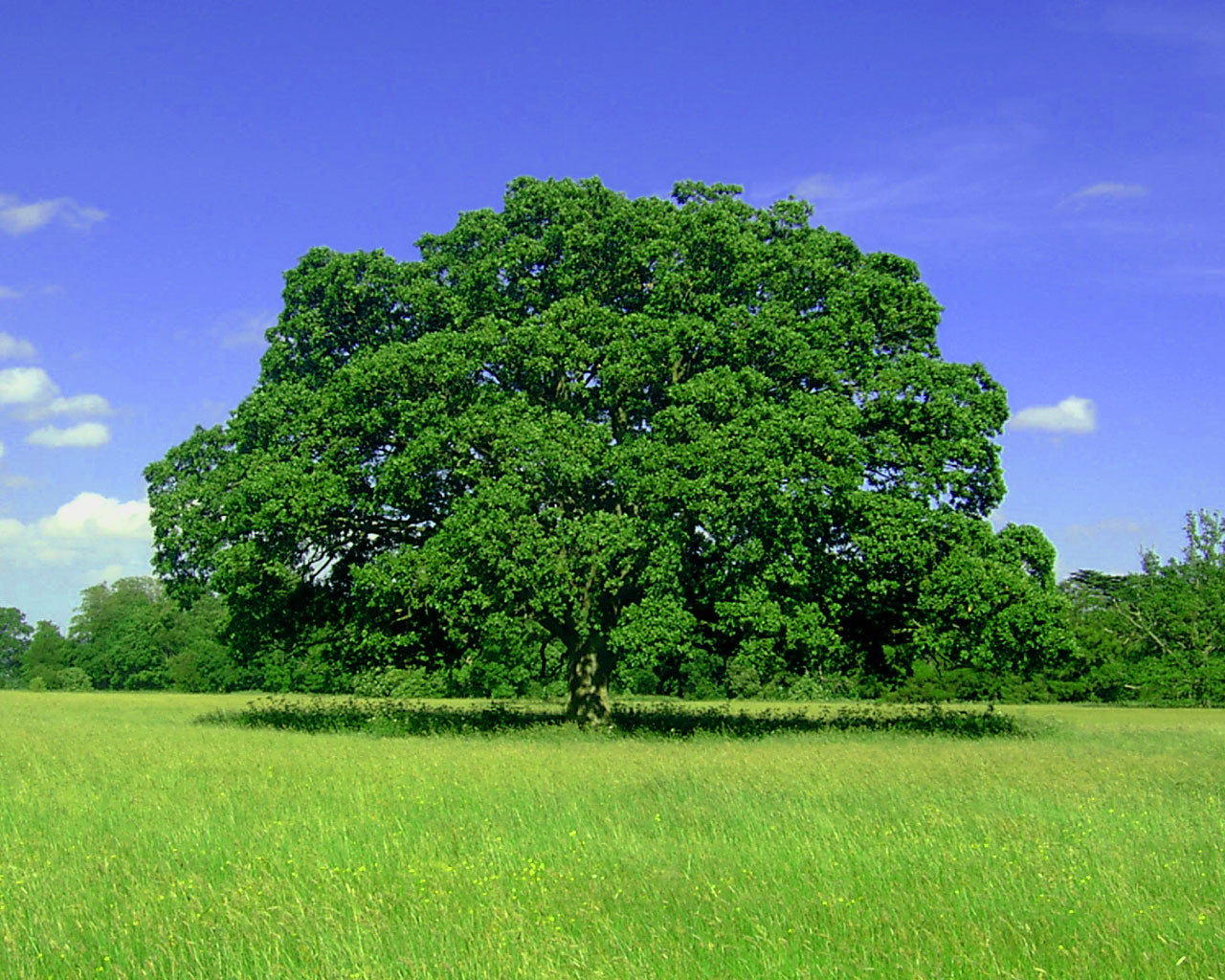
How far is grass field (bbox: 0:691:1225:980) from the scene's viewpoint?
773cm

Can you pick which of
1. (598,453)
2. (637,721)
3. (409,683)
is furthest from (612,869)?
(409,683)

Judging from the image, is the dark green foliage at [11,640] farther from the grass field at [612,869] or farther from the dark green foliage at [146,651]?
the grass field at [612,869]

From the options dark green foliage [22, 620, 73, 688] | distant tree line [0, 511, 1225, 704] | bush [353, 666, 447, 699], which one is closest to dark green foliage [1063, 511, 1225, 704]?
distant tree line [0, 511, 1225, 704]

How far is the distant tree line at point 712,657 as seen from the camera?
88.7ft

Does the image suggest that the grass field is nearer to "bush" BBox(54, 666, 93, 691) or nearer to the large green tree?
the large green tree

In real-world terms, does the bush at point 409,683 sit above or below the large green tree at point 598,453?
below

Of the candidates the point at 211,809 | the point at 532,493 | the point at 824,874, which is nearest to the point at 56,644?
the point at 532,493

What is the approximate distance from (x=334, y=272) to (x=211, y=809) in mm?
19590

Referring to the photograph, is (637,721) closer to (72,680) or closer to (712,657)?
(712,657)

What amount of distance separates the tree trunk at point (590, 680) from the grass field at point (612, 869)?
35.0 ft

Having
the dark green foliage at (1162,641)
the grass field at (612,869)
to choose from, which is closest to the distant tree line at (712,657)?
the dark green foliage at (1162,641)

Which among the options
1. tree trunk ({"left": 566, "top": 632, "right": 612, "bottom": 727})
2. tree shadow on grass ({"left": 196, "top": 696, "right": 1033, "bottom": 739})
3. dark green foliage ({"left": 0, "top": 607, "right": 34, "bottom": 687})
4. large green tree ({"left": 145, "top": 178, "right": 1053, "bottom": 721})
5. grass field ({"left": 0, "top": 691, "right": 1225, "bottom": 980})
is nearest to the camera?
grass field ({"left": 0, "top": 691, "right": 1225, "bottom": 980})

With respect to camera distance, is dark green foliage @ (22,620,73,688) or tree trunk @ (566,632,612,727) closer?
tree trunk @ (566,632,612,727)

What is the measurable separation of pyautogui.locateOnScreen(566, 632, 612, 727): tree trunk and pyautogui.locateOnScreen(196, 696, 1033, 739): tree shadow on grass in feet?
2.11
